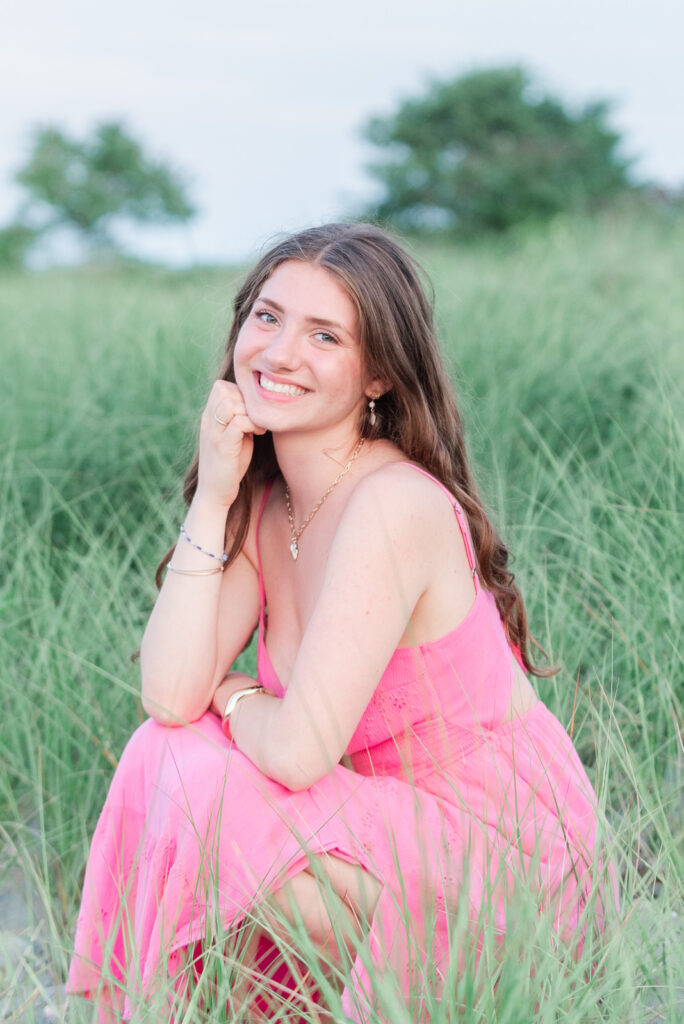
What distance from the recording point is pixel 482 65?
28.1 metres

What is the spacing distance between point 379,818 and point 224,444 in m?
0.76

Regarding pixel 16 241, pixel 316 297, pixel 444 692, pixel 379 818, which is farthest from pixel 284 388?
pixel 16 241

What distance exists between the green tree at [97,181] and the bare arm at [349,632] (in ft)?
103

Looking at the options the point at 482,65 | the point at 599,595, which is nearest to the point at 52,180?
the point at 482,65

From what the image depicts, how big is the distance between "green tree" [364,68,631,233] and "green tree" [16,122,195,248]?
29.0 feet

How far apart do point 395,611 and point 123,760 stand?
0.59m

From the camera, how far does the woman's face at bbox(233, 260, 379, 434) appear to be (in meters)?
1.76

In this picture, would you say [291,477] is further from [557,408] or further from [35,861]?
[557,408]

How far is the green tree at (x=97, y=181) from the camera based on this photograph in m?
31.9

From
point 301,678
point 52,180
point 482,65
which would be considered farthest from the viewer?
point 52,180

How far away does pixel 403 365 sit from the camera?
180cm

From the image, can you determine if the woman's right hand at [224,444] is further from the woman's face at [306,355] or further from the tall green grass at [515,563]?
the tall green grass at [515,563]

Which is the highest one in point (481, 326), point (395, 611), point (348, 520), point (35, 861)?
point (481, 326)

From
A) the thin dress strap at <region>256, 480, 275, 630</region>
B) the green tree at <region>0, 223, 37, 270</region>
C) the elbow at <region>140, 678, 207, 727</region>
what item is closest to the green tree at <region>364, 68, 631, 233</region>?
the green tree at <region>0, 223, 37, 270</region>
